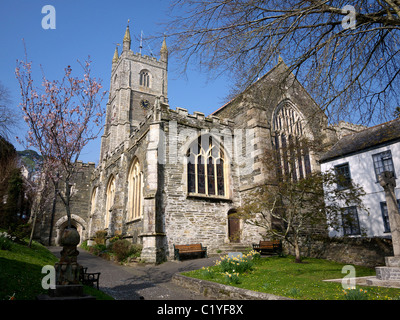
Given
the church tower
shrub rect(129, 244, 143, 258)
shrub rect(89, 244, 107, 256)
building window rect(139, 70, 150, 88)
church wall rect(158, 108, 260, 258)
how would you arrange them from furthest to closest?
1. building window rect(139, 70, 150, 88)
2. the church tower
3. shrub rect(89, 244, 107, 256)
4. church wall rect(158, 108, 260, 258)
5. shrub rect(129, 244, 143, 258)

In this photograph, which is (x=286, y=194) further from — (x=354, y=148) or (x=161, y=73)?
(x=161, y=73)

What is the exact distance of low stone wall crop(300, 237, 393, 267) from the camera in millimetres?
11570

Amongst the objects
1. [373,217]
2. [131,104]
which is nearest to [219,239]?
[373,217]

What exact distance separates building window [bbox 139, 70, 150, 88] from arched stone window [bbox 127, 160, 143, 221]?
97.7ft

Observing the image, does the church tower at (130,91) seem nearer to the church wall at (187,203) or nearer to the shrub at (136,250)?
the church wall at (187,203)

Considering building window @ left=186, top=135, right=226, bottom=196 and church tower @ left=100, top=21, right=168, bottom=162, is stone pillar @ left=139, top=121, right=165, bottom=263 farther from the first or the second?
church tower @ left=100, top=21, right=168, bottom=162

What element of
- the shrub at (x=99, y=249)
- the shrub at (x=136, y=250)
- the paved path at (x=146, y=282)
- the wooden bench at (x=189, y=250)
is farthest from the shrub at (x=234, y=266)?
the shrub at (x=99, y=249)

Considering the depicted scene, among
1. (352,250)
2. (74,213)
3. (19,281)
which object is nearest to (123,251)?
(19,281)

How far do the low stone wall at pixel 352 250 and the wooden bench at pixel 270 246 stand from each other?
1.92 meters

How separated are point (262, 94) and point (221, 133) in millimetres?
11373

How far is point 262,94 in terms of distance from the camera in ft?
21.4

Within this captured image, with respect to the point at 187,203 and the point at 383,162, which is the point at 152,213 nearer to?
the point at 187,203

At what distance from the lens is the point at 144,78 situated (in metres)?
45.8

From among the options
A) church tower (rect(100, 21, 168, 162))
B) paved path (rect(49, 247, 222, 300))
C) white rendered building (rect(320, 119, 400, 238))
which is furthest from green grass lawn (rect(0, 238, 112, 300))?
church tower (rect(100, 21, 168, 162))
